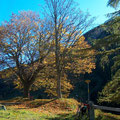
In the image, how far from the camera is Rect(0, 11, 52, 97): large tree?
14070 mm

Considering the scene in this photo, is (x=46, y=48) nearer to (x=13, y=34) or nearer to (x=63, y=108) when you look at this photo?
(x=13, y=34)

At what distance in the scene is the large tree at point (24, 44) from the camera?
46.2 feet

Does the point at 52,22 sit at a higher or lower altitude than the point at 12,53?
higher

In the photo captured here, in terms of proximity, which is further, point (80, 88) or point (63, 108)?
point (80, 88)

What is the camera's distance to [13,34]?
1425cm

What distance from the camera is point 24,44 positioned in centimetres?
1455

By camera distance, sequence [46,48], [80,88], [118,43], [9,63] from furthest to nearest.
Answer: [80,88] → [9,63] → [46,48] → [118,43]

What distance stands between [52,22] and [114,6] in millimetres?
7021

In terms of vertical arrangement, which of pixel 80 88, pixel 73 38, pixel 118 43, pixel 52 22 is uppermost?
pixel 52 22

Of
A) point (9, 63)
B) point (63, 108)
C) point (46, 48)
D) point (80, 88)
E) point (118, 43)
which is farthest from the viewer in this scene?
point (80, 88)

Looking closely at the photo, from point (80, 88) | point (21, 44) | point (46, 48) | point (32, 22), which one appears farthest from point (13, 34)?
point (80, 88)

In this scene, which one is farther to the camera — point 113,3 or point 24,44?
point 24,44

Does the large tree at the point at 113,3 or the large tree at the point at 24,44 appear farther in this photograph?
the large tree at the point at 24,44

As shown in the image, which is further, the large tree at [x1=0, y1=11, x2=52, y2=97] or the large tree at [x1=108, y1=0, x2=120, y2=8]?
the large tree at [x1=0, y1=11, x2=52, y2=97]
